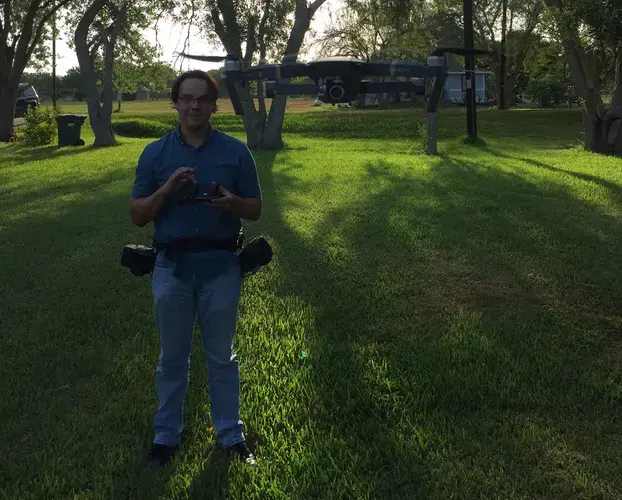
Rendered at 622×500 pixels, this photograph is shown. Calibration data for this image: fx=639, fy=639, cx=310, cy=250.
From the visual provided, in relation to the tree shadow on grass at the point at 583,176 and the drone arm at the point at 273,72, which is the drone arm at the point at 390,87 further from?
the tree shadow on grass at the point at 583,176

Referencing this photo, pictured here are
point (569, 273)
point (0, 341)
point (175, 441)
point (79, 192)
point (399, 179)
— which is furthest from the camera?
point (399, 179)

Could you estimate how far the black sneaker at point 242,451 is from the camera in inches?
123

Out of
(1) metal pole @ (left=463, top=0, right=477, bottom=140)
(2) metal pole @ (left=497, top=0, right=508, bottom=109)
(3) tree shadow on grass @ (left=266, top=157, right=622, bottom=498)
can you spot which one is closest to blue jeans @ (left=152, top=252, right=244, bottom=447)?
(3) tree shadow on grass @ (left=266, top=157, right=622, bottom=498)

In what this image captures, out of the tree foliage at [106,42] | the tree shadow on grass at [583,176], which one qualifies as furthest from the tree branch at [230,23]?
→ the tree shadow on grass at [583,176]

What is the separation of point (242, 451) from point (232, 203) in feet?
4.10

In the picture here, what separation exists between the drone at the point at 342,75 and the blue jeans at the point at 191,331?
1.33 meters

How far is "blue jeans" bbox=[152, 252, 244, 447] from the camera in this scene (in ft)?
9.69

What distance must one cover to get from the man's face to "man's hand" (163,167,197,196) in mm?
261

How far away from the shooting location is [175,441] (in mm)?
3191

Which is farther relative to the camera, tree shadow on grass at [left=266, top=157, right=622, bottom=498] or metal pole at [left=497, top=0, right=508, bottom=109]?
metal pole at [left=497, top=0, right=508, bottom=109]

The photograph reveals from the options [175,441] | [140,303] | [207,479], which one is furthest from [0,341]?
[207,479]

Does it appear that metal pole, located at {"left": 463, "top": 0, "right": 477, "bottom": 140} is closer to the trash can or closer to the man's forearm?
the trash can

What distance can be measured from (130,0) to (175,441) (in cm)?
2060

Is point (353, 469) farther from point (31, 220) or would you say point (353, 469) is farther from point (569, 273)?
point (31, 220)
